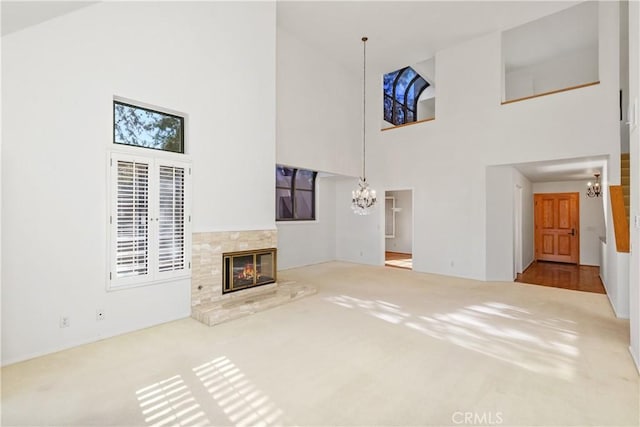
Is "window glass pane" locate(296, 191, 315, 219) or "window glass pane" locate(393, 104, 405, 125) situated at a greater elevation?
Answer: "window glass pane" locate(393, 104, 405, 125)

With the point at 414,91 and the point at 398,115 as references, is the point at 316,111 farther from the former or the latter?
the point at 414,91

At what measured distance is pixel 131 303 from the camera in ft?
12.3

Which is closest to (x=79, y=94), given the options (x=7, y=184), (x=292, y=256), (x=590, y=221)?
(x=7, y=184)

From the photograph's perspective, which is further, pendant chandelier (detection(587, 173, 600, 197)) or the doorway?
the doorway

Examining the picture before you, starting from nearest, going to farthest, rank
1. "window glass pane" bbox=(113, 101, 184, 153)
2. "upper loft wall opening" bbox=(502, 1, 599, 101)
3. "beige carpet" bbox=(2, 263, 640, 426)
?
"beige carpet" bbox=(2, 263, 640, 426), "window glass pane" bbox=(113, 101, 184, 153), "upper loft wall opening" bbox=(502, 1, 599, 101)

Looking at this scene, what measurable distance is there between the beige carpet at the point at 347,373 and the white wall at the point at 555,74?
6.10 metres

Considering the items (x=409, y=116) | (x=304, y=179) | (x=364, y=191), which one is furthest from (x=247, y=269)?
(x=409, y=116)

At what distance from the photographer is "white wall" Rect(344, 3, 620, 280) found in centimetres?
528

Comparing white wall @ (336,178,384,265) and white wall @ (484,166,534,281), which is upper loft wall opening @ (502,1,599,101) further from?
white wall @ (336,178,384,265)

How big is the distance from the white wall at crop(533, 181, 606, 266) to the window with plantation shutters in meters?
9.73

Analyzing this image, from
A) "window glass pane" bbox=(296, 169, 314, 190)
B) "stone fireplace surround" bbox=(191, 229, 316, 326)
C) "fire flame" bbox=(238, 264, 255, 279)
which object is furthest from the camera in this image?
"window glass pane" bbox=(296, 169, 314, 190)

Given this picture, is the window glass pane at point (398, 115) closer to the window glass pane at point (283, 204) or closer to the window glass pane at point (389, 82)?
the window glass pane at point (389, 82)

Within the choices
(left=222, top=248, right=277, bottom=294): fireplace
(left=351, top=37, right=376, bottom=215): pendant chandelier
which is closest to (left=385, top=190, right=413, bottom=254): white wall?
(left=351, top=37, right=376, bottom=215): pendant chandelier

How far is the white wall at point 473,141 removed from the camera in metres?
5.28
